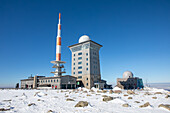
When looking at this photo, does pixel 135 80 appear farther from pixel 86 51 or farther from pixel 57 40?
pixel 57 40

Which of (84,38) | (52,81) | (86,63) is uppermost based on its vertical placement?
(84,38)

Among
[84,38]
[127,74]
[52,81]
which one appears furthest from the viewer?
[127,74]

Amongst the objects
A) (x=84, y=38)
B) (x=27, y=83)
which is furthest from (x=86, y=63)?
(x=27, y=83)

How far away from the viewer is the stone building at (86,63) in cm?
6988

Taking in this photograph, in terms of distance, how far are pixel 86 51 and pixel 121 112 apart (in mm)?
63075

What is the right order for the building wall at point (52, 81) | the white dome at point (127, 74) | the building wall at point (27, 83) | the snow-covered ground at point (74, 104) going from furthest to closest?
1. the white dome at point (127, 74)
2. the building wall at point (27, 83)
3. the building wall at point (52, 81)
4. the snow-covered ground at point (74, 104)

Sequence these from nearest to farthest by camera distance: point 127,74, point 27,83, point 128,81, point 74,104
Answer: point 74,104 < point 27,83 < point 128,81 < point 127,74

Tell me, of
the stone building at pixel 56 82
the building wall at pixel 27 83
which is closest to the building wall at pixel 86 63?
the stone building at pixel 56 82

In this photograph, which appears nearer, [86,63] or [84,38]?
[86,63]

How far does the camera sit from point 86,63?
237 feet

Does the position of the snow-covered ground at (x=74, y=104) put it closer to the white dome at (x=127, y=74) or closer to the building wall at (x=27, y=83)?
the building wall at (x=27, y=83)

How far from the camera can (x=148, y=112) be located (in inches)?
448

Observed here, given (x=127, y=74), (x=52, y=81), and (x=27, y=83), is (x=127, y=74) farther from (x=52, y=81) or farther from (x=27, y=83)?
(x=27, y=83)

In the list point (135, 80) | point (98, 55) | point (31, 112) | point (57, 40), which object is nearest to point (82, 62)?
point (98, 55)
